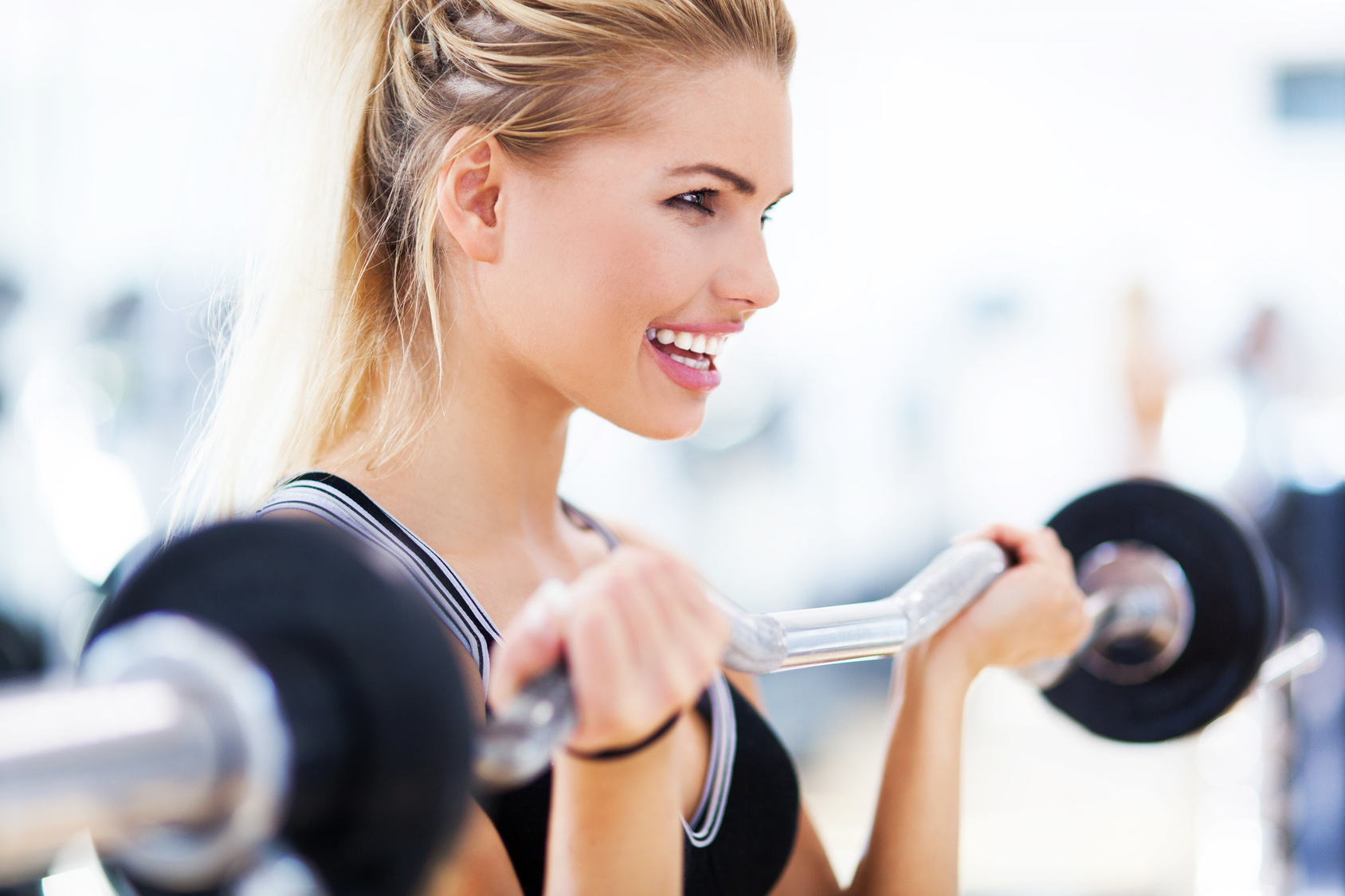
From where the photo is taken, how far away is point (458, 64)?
0.88m

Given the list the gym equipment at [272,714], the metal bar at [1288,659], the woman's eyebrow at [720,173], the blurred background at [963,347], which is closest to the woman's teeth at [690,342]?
the woman's eyebrow at [720,173]

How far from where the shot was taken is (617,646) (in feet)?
1.48

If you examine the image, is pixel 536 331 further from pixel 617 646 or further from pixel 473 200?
pixel 617 646

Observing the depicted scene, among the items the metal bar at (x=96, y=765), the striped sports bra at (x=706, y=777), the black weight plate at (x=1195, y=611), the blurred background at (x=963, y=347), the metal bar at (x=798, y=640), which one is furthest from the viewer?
the blurred background at (x=963, y=347)

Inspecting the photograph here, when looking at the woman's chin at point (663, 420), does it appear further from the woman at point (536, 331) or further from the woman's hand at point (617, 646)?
the woman's hand at point (617, 646)

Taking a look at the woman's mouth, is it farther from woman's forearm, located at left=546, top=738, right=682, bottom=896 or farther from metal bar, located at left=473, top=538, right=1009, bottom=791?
woman's forearm, located at left=546, top=738, right=682, bottom=896

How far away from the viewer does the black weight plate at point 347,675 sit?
1.18ft

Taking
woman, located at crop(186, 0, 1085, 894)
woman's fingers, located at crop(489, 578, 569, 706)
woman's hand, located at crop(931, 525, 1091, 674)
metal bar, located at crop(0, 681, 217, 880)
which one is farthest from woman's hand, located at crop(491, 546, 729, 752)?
woman's hand, located at crop(931, 525, 1091, 674)

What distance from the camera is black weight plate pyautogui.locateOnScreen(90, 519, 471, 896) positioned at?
0.36 metres

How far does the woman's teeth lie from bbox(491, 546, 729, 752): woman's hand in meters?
0.41

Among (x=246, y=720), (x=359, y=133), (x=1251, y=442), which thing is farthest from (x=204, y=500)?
(x=1251, y=442)

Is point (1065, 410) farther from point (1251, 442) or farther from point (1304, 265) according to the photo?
point (1251, 442)

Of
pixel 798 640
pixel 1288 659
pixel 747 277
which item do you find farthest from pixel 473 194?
pixel 1288 659

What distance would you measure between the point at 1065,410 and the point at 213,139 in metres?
4.58
